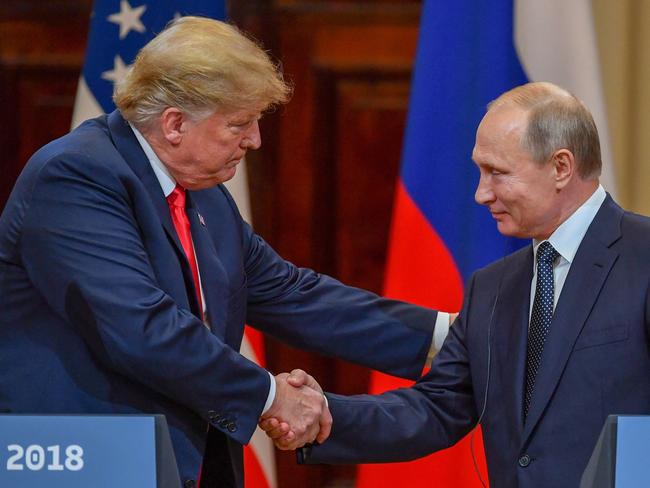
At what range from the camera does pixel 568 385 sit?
216cm

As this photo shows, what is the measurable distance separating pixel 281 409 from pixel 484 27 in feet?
3.96

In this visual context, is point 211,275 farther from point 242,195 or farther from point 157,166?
point 242,195

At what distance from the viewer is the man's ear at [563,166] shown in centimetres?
223

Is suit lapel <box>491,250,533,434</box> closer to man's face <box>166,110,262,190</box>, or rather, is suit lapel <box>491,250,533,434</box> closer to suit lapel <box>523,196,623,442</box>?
suit lapel <box>523,196,623,442</box>

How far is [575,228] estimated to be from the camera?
2262 millimetres

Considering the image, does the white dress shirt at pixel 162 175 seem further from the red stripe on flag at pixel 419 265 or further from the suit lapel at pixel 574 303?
the red stripe on flag at pixel 419 265

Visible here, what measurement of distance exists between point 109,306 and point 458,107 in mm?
1232

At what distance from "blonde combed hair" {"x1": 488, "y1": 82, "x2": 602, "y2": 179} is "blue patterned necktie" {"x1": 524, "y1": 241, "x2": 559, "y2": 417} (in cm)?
17

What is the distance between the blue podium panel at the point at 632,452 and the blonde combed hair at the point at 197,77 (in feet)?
3.36

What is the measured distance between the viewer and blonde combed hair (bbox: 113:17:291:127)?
7.49 ft

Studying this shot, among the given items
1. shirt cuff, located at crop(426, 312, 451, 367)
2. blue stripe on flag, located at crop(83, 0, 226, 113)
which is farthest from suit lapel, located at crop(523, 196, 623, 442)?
blue stripe on flag, located at crop(83, 0, 226, 113)

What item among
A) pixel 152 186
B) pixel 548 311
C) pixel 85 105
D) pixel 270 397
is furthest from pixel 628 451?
pixel 85 105

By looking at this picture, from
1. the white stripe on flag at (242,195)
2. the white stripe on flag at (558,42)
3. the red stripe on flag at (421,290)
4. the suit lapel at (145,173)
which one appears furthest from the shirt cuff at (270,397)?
the white stripe on flag at (558,42)

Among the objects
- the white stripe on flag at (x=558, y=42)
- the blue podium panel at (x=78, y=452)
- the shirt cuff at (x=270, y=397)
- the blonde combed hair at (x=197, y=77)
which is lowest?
the shirt cuff at (x=270, y=397)
